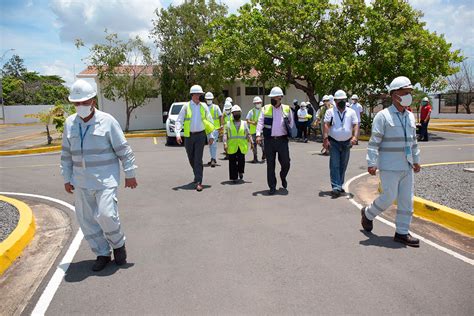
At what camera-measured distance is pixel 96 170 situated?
442cm

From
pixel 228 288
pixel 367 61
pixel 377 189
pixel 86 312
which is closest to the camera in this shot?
pixel 86 312

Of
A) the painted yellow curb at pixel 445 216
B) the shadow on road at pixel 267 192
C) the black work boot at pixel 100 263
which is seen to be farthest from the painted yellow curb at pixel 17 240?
the painted yellow curb at pixel 445 216

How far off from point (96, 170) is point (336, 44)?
58.3 ft

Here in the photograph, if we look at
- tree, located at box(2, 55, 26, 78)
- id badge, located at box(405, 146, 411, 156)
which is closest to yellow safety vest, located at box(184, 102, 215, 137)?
id badge, located at box(405, 146, 411, 156)

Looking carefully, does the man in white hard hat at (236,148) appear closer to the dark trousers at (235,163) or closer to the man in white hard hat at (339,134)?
the dark trousers at (235,163)

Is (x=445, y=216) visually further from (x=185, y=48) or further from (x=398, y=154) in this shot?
(x=185, y=48)

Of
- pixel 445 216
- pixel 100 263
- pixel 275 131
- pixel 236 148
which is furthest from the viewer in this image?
pixel 236 148

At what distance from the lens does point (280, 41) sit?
19766 millimetres

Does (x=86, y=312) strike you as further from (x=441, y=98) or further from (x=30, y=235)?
(x=441, y=98)

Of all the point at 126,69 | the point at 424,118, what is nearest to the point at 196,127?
the point at 424,118

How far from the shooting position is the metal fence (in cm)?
3390

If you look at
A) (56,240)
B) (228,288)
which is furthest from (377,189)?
(56,240)

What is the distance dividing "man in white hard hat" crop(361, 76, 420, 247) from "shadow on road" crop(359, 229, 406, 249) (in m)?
0.09

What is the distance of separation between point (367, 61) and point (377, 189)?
1279 centimetres
